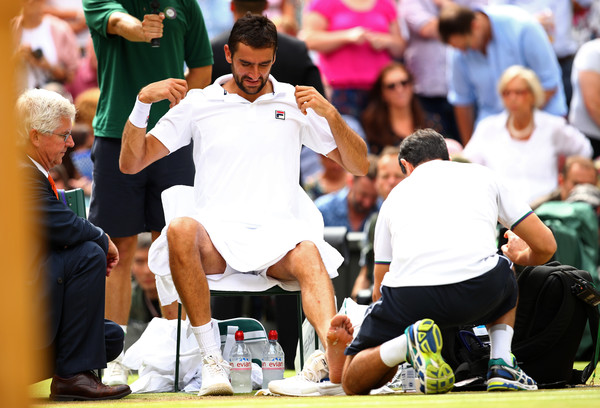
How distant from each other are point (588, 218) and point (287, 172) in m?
2.85

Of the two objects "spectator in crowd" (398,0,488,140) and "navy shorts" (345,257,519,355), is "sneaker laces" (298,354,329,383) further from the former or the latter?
"spectator in crowd" (398,0,488,140)

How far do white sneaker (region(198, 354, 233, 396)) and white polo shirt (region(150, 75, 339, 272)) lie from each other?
2.15 ft

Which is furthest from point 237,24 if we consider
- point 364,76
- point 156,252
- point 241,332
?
point 364,76

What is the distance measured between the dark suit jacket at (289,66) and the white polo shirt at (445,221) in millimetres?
2204

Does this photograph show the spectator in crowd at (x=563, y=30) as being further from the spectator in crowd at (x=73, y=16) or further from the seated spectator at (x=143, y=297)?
the spectator in crowd at (x=73, y=16)

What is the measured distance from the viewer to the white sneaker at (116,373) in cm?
547

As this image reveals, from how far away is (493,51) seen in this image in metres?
9.12

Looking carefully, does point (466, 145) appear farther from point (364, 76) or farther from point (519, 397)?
point (519, 397)

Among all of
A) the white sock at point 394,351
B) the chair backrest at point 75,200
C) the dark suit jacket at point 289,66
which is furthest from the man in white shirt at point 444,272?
the dark suit jacket at point 289,66

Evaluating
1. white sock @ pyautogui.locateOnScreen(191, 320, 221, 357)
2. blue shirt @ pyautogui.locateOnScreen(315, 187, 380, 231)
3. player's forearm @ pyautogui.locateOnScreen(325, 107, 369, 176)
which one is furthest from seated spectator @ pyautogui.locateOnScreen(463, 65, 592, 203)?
white sock @ pyautogui.locateOnScreen(191, 320, 221, 357)

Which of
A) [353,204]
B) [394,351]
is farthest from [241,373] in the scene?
[353,204]

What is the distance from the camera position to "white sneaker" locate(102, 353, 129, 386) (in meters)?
5.47

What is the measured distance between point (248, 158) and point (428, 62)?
4.75 metres

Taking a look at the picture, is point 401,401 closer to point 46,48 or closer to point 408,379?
point 408,379
